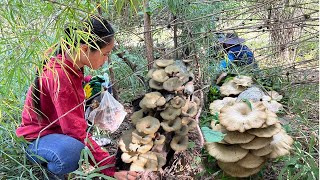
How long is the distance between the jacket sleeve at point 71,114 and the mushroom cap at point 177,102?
1.61ft

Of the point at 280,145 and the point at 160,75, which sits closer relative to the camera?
the point at 280,145

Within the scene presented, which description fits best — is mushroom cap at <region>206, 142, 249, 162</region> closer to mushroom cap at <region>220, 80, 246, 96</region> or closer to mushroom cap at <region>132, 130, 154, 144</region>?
mushroom cap at <region>132, 130, 154, 144</region>

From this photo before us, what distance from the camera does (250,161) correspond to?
1.77m

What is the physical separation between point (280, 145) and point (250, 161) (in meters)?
0.20

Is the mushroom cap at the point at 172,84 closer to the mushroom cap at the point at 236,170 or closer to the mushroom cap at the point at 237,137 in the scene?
the mushroom cap at the point at 237,137

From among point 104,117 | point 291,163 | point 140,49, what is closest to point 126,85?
point 140,49

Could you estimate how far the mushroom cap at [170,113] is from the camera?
6.10ft

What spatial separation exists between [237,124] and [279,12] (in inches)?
58.5

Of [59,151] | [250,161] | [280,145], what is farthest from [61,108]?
[280,145]

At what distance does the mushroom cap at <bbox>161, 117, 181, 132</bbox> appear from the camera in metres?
1.82

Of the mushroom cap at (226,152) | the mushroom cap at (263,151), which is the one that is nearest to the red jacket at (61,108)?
the mushroom cap at (226,152)

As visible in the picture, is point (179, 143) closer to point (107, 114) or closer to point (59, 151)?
point (107, 114)

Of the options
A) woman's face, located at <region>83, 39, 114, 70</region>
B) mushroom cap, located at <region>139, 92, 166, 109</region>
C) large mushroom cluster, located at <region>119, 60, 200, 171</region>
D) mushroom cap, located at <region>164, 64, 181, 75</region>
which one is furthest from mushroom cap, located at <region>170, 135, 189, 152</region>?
woman's face, located at <region>83, 39, 114, 70</region>

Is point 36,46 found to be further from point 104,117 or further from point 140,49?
point 140,49
